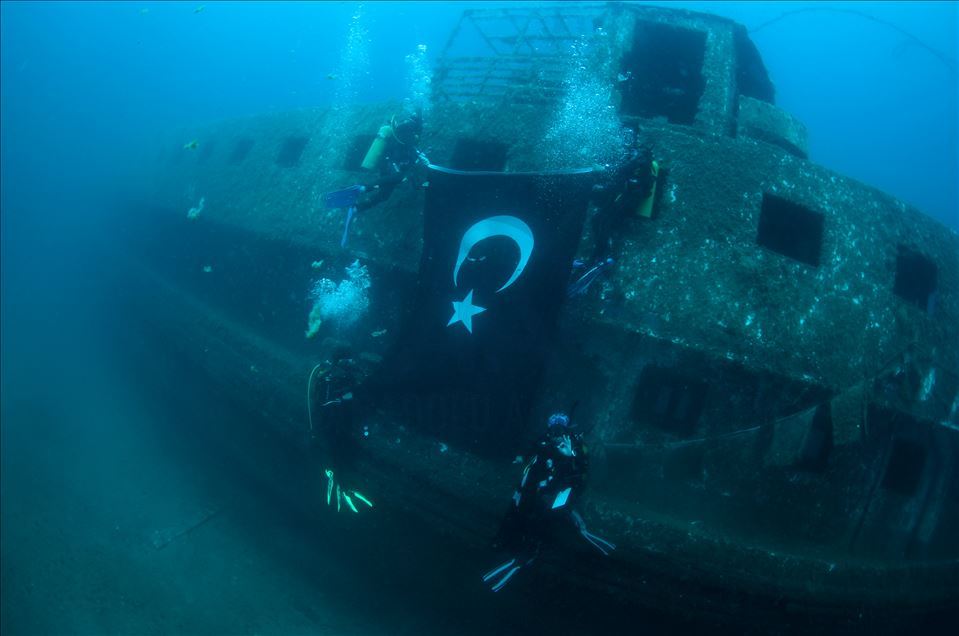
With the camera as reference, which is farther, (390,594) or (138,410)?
(138,410)

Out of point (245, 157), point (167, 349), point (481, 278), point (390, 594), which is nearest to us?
point (481, 278)

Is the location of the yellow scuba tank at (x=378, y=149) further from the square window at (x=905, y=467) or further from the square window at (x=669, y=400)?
the square window at (x=905, y=467)

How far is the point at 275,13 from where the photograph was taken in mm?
64250

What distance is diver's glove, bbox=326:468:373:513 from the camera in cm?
488

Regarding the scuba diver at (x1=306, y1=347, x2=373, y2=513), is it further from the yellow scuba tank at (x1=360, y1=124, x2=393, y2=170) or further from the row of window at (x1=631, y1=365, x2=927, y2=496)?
the row of window at (x1=631, y1=365, x2=927, y2=496)

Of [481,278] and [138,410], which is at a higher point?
[481,278]

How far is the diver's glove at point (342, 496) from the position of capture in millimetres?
4879

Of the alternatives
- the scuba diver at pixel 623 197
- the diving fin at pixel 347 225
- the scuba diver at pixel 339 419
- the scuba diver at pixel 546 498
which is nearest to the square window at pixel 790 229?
the scuba diver at pixel 623 197

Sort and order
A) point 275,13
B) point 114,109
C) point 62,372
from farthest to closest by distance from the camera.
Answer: point 275,13, point 114,109, point 62,372

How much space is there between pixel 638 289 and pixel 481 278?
1.65 m

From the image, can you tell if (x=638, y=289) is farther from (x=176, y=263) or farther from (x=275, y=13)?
(x=275, y=13)

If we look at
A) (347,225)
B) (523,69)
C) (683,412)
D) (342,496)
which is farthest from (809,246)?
(342,496)

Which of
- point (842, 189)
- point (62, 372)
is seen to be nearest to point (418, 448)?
point (842, 189)

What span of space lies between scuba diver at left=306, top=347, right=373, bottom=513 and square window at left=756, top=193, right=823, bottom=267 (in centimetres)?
477
